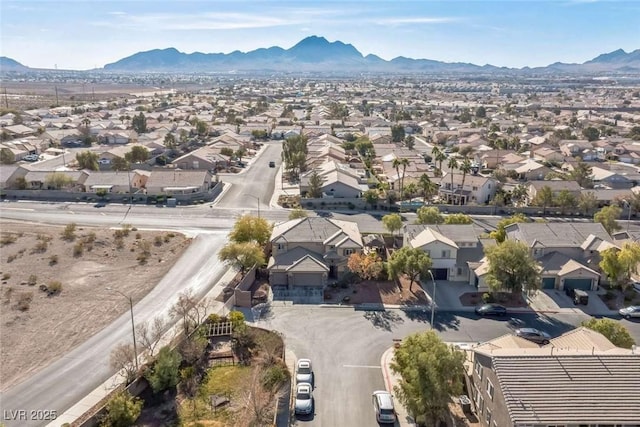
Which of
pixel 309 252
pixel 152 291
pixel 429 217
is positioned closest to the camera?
pixel 152 291

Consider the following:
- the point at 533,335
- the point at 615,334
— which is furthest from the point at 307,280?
the point at 615,334

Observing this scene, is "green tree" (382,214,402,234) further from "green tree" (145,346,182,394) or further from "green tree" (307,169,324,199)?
"green tree" (145,346,182,394)

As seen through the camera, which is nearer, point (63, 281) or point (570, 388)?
point (570, 388)

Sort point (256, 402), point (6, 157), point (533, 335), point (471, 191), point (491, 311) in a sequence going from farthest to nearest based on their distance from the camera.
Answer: point (6, 157), point (471, 191), point (491, 311), point (533, 335), point (256, 402)

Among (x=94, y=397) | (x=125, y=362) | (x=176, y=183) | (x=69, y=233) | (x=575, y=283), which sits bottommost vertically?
(x=94, y=397)

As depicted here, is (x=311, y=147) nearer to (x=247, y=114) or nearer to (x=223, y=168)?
(x=223, y=168)

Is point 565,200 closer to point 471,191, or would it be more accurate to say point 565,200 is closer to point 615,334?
point 471,191

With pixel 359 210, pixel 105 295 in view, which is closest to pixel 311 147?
pixel 359 210
